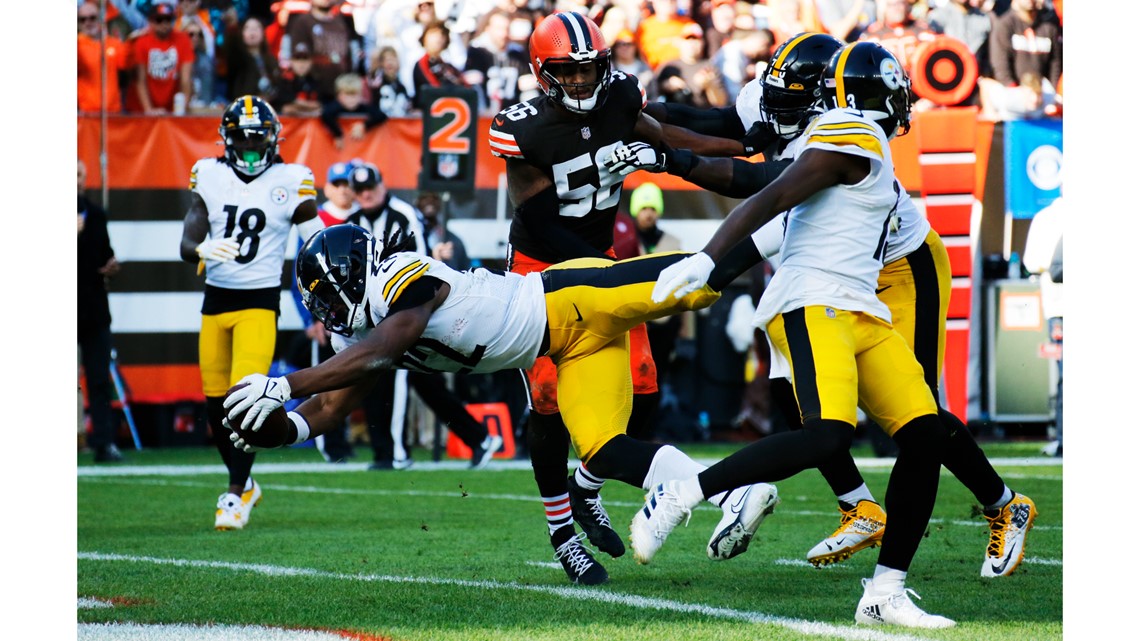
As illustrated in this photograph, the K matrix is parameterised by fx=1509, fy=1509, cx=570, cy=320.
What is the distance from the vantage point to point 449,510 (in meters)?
7.89

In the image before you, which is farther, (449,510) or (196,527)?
(449,510)

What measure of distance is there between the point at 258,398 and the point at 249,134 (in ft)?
12.1

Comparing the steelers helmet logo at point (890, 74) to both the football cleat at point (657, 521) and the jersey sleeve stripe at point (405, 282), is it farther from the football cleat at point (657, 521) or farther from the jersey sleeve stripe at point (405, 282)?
the jersey sleeve stripe at point (405, 282)

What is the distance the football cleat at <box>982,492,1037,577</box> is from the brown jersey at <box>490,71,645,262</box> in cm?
184

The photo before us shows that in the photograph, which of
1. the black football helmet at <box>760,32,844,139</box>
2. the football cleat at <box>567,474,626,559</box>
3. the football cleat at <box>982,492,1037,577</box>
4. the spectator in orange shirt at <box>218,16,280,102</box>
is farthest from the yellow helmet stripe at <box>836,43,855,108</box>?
the spectator in orange shirt at <box>218,16,280,102</box>

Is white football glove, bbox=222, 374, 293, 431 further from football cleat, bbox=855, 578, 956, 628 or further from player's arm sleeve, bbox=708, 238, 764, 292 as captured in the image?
football cleat, bbox=855, 578, 956, 628

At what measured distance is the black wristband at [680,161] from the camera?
16.7ft

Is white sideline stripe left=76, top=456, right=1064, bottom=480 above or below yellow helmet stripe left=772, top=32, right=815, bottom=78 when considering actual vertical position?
below

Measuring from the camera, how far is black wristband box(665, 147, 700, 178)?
5.09 m

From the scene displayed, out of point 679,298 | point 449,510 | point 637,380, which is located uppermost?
point 679,298

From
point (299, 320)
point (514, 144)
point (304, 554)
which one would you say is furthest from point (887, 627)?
point (299, 320)

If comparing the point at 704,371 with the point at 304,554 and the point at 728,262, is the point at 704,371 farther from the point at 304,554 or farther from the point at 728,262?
the point at 728,262

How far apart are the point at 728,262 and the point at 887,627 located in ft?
4.05

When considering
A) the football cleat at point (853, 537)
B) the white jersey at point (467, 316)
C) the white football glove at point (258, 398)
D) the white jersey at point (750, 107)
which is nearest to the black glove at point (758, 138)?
the white jersey at point (750, 107)
